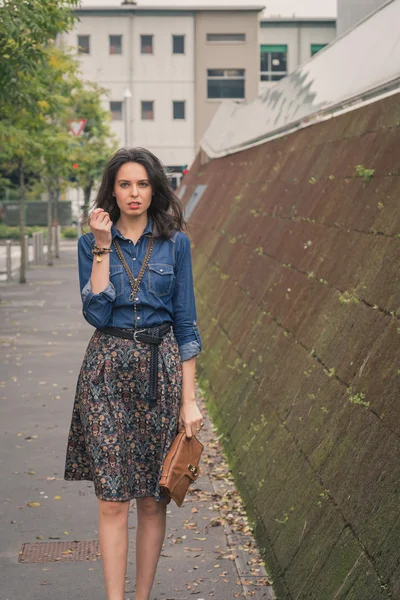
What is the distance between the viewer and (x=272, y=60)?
75625mm

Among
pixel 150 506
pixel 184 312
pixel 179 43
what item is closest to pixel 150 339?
pixel 184 312

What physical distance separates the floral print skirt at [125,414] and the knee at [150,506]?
0.29 feet

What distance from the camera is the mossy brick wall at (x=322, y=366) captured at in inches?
169

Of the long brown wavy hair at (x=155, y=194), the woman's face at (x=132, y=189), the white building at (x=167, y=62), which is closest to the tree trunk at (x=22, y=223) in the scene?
the long brown wavy hair at (x=155, y=194)

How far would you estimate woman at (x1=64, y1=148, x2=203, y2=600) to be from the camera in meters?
4.58

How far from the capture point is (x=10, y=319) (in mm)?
18547

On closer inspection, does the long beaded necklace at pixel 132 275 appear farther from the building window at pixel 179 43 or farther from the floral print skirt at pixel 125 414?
the building window at pixel 179 43

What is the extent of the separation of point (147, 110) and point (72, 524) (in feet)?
206

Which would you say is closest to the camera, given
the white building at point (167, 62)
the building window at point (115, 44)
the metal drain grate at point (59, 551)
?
the metal drain grate at point (59, 551)

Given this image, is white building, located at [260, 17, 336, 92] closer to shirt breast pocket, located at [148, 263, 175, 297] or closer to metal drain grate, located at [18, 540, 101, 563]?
metal drain grate, located at [18, 540, 101, 563]

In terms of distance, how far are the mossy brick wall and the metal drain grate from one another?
850 millimetres

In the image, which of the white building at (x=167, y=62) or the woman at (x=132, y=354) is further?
the white building at (x=167, y=62)

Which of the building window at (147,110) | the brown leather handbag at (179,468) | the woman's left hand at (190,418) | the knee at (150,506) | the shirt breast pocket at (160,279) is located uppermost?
the building window at (147,110)

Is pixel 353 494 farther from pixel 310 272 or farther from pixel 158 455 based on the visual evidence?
pixel 310 272
